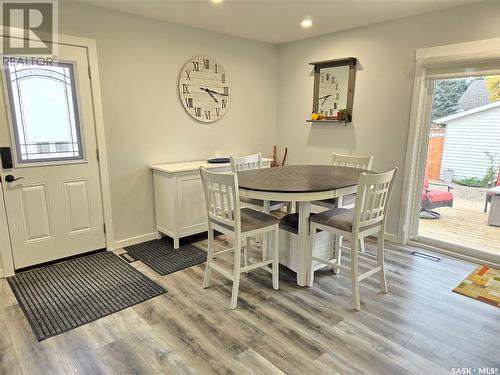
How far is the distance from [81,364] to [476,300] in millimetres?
2840

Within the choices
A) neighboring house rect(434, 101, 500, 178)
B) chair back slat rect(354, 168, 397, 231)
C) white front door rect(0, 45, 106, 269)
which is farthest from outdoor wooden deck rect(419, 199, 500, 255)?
white front door rect(0, 45, 106, 269)

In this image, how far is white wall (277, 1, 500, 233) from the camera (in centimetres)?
298

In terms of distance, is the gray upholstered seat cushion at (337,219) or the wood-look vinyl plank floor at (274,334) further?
the gray upholstered seat cushion at (337,219)

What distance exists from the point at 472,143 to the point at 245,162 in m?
2.31

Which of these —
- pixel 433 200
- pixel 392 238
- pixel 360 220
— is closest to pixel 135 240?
pixel 360 220

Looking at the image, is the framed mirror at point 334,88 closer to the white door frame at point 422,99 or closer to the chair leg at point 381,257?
the white door frame at point 422,99

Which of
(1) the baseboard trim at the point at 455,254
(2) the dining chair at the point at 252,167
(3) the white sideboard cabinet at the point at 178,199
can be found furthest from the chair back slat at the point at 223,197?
(1) the baseboard trim at the point at 455,254

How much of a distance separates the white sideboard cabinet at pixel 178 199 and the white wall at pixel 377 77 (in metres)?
1.58

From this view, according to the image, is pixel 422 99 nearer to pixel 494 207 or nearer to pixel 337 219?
pixel 494 207

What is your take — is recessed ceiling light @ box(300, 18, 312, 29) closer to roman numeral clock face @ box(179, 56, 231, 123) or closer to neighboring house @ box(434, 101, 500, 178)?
roman numeral clock face @ box(179, 56, 231, 123)

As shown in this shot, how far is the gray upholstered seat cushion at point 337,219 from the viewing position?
2393 millimetres

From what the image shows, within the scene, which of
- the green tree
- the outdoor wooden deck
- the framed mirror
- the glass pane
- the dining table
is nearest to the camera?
the dining table

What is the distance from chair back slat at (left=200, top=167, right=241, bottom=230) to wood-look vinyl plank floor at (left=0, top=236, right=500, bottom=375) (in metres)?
0.66

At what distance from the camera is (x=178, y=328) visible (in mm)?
2152
